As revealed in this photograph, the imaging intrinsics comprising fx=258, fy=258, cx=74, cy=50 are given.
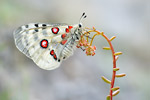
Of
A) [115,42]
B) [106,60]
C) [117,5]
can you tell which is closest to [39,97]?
[106,60]

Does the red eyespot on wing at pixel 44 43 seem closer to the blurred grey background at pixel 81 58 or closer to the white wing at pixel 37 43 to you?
the white wing at pixel 37 43

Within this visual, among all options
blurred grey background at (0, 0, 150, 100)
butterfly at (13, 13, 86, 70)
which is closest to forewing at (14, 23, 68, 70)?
butterfly at (13, 13, 86, 70)

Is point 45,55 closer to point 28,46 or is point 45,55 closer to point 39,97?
point 28,46

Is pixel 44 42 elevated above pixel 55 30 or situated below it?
below

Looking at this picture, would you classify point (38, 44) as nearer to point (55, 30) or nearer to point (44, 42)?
point (44, 42)

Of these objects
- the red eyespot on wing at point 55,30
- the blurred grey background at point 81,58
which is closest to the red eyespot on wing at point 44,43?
the red eyespot on wing at point 55,30

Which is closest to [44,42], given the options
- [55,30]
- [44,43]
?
[44,43]
